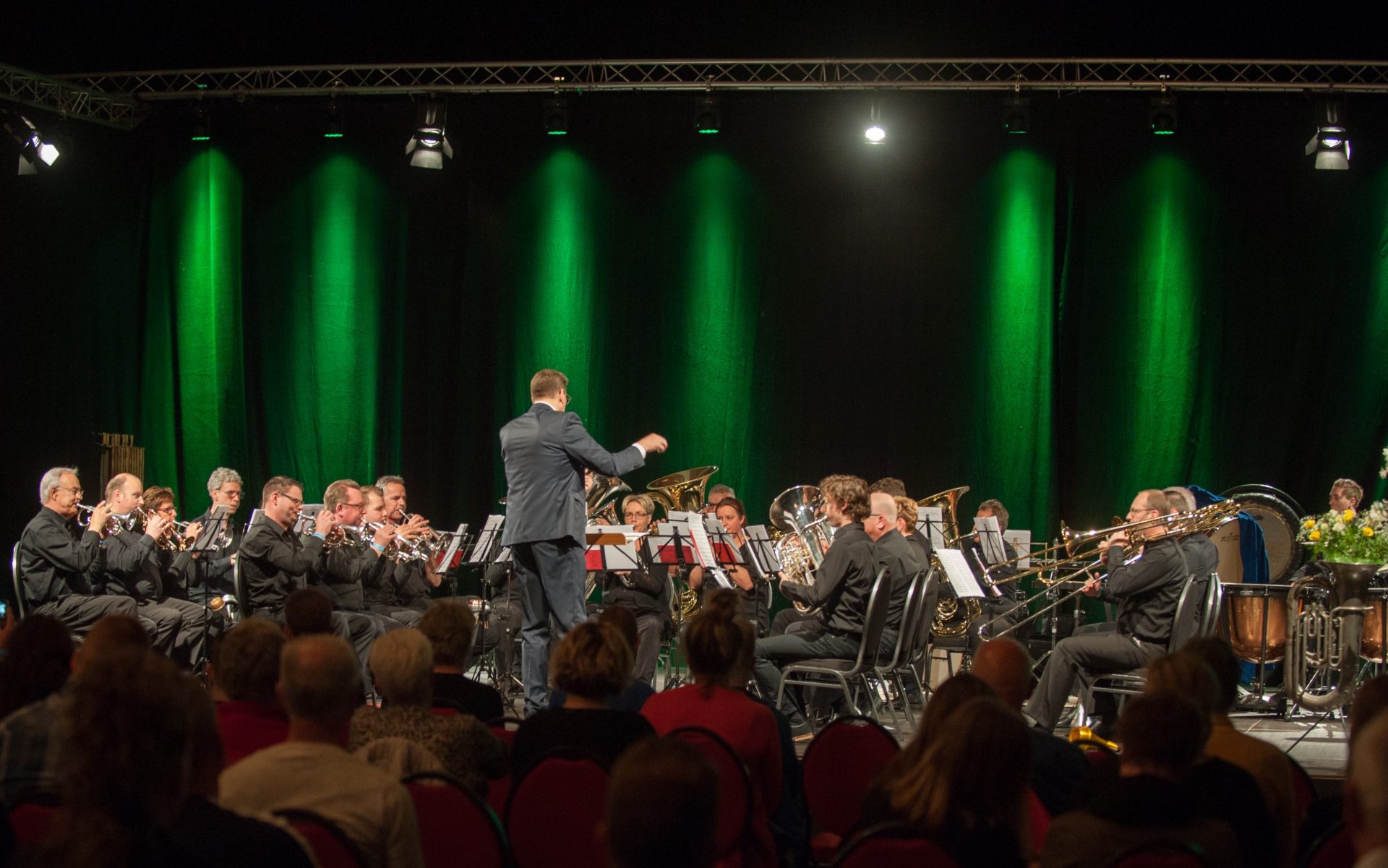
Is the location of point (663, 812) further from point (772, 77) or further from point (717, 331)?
point (772, 77)

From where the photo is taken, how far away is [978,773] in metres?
2.29

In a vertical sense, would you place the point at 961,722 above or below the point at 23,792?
above

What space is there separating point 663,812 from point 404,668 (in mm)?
1534

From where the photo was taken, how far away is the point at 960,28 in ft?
34.7

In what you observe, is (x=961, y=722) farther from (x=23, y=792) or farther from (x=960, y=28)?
(x=960, y=28)

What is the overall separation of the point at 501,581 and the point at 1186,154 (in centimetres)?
693

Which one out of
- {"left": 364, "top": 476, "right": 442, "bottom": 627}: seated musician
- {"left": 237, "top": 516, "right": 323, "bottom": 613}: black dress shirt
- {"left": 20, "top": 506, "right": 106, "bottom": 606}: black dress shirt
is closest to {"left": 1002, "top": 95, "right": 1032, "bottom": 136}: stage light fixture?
{"left": 364, "top": 476, "right": 442, "bottom": 627}: seated musician

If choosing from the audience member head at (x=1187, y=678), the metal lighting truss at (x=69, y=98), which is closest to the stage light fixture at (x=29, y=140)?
the metal lighting truss at (x=69, y=98)

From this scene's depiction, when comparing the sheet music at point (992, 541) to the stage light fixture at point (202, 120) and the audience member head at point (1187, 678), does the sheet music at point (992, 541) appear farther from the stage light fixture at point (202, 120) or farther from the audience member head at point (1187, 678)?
the stage light fixture at point (202, 120)

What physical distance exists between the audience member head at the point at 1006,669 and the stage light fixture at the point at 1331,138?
8.38m

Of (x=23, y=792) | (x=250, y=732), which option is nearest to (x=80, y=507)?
(x=250, y=732)

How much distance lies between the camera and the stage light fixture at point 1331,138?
1009 centimetres

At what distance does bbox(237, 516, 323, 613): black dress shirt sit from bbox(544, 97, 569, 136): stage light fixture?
4.71 metres

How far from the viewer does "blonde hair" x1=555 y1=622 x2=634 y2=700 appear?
3.28 meters
